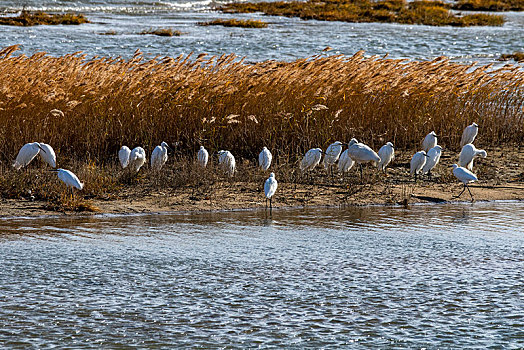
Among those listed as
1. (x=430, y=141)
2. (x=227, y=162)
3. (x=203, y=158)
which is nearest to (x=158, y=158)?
(x=203, y=158)

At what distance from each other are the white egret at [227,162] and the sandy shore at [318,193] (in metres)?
0.16

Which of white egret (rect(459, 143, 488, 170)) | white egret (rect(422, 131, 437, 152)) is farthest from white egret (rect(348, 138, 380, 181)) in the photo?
white egret (rect(422, 131, 437, 152))

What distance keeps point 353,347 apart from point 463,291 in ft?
5.15

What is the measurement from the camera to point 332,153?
10992mm

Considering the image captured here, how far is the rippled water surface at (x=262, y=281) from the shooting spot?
493cm

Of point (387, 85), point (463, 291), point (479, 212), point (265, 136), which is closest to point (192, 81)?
point (265, 136)

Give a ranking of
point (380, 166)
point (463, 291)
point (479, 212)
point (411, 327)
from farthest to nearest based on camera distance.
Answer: point (380, 166), point (479, 212), point (463, 291), point (411, 327)

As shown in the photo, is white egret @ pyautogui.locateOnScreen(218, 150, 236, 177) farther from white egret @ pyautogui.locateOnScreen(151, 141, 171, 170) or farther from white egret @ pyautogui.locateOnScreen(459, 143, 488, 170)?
white egret @ pyautogui.locateOnScreen(459, 143, 488, 170)

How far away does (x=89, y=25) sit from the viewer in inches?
1618

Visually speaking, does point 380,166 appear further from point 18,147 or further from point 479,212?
point 18,147

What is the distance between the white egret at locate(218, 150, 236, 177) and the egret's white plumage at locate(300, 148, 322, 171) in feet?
3.22

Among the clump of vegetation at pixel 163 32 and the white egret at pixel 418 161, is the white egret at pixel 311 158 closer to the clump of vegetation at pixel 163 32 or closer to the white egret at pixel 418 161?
the white egret at pixel 418 161

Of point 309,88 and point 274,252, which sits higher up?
point 309,88

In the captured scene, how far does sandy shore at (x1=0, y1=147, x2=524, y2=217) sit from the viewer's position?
9.35m
